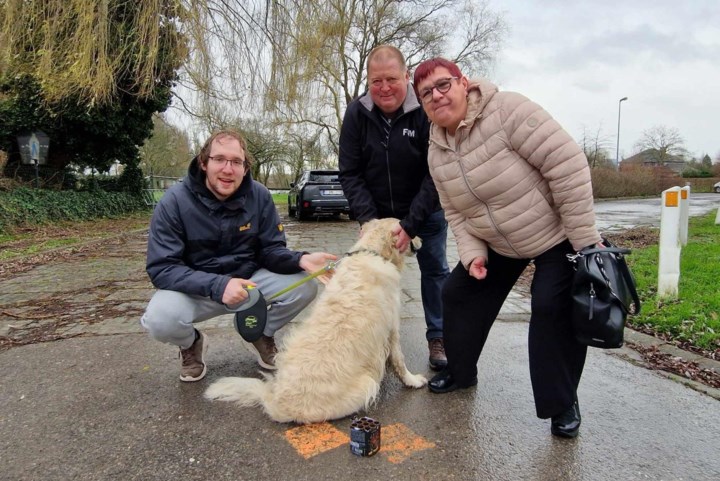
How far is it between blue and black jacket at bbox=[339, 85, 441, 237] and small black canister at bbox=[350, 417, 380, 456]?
1.42 meters

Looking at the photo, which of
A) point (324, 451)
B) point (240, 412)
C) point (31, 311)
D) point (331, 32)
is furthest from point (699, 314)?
point (331, 32)

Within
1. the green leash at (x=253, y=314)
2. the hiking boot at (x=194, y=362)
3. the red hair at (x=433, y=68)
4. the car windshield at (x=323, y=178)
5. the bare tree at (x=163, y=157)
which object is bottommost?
the hiking boot at (x=194, y=362)

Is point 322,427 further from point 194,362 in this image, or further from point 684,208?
point 684,208

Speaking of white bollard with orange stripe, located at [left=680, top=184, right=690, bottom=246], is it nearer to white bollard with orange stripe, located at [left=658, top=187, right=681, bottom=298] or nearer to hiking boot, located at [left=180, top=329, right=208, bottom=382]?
white bollard with orange stripe, located at [left=658, top=187, right=681, bottom=298]

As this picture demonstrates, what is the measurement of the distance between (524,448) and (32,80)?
16.8 meters

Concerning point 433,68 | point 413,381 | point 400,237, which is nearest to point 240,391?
point 413,381

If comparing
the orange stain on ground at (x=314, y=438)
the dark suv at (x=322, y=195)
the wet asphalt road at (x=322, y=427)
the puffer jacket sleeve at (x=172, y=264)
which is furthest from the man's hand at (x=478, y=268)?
the dark suv at (x=322, y=195)

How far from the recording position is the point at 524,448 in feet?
8.41

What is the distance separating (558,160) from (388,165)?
4.80 feet

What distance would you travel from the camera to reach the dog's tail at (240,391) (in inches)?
117

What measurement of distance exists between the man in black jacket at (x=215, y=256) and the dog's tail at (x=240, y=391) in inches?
17.1

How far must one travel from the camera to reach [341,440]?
2619mm

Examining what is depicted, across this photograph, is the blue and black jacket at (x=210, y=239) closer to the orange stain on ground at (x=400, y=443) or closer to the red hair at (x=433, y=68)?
the orange stain on ground at (x=400, y=443)

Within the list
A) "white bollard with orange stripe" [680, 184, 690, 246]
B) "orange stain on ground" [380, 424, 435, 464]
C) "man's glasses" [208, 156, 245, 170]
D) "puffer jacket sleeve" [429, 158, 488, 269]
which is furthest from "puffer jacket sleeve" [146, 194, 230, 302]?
"white bollard with orange stripe" [680, 184, 690, 246]
